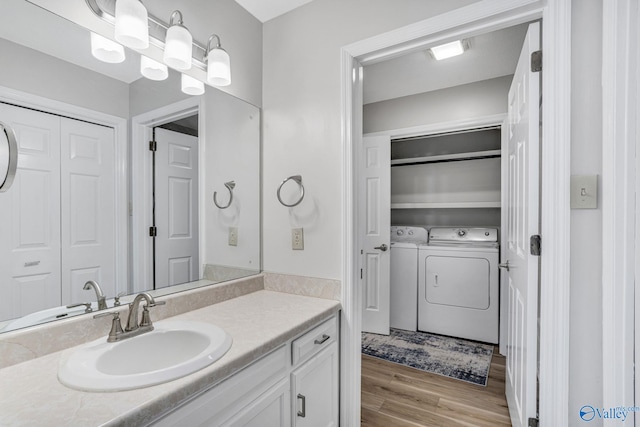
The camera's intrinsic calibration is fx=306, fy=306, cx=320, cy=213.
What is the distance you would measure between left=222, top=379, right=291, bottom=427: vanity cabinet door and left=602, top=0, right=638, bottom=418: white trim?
1.11m

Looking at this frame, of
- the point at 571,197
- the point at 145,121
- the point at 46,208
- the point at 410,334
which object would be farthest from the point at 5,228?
the point at 410,334

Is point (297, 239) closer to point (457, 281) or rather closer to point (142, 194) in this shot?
point (142, 194)

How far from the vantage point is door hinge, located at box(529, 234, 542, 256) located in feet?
3.99

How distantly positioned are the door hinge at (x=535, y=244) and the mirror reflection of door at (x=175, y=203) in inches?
59.4

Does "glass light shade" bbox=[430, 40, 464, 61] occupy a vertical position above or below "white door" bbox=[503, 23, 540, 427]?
above

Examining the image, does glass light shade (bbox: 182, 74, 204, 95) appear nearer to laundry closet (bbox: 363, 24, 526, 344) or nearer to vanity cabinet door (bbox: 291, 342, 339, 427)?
vanity cabinet door (bbox: 291, 342, 339, 427)

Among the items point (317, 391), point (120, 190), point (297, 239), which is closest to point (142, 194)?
point (120, 190)

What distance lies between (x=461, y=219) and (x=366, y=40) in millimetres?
2549

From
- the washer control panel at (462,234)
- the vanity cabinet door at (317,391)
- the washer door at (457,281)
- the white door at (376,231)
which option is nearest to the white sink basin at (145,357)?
the vanity cabinet door at (317,391)

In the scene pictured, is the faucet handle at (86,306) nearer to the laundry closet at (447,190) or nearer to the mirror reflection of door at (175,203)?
the mirror reflection of door at (175,203)

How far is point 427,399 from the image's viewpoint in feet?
6.45

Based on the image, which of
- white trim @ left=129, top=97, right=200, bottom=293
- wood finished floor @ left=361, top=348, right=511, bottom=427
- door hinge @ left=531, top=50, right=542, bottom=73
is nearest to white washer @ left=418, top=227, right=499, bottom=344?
wood finished floor @ left=361, top=348, right=511, bottom=427

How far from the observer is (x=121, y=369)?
100cm

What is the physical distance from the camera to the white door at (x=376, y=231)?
2.98m
